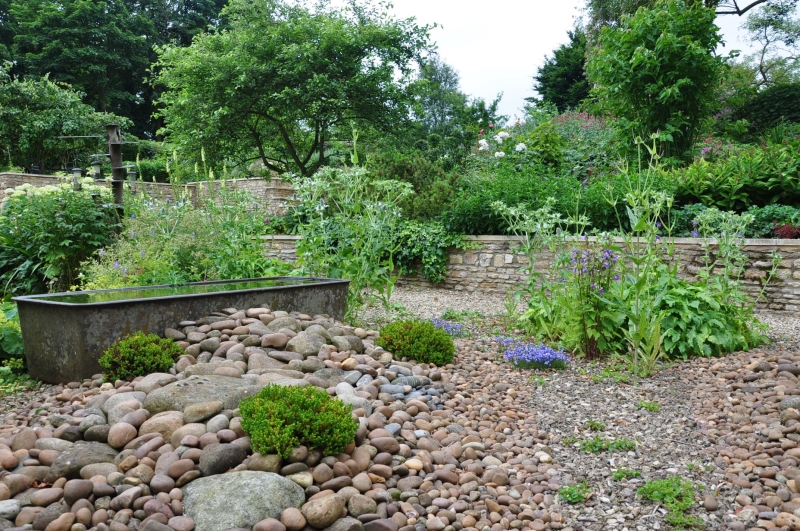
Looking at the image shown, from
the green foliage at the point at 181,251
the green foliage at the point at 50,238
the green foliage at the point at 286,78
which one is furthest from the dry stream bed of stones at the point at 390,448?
the green foliage at the point at 286,78

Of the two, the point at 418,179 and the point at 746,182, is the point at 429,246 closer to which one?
the point at 418,179

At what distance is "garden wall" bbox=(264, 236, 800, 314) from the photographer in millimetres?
6445

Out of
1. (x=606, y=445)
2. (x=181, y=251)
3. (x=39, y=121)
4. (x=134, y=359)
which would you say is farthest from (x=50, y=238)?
(x=39, y=121)

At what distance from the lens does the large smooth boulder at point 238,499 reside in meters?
2.07

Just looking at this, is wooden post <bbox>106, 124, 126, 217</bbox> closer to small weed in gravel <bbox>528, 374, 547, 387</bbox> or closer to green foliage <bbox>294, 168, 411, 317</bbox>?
green foliage <bbox>294, 168, 411, 317</bbox>

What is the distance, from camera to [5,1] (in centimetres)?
→ 2678

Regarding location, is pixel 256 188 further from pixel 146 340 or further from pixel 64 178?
pixel 146 340

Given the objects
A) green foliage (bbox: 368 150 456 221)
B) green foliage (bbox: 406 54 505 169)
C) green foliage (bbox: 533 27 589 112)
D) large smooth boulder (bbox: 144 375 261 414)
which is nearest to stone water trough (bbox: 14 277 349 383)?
large smooth boulder (bbox: 144 375 261 414)

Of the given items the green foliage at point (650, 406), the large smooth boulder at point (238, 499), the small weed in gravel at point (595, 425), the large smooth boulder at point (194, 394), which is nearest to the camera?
the large smooth boulder at point (238, 499)

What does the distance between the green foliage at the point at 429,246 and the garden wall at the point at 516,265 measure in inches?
5.3

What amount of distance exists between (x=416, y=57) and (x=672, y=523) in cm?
1377

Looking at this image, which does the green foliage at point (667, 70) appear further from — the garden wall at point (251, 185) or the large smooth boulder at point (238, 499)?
the large smooth boulder at point (238, 499)

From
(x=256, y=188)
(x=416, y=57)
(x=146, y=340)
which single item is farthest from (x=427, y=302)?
(x=256, y=188)

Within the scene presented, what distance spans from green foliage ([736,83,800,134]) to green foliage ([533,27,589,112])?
25.0 ft
